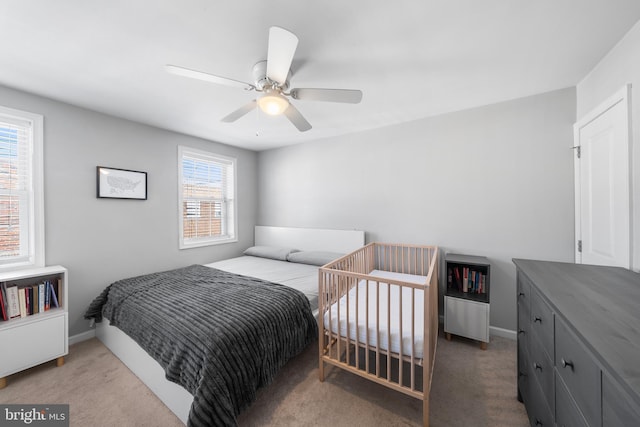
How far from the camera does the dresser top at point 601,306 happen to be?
0.59m

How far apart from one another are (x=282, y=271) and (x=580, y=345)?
256 centimetres

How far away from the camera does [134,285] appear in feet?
7.79

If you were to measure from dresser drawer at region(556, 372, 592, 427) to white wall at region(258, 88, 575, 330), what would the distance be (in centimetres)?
172

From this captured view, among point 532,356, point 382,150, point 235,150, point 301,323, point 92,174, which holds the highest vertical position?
point 235,150

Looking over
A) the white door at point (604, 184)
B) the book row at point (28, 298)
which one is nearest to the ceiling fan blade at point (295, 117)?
the white door at point (604, 184)

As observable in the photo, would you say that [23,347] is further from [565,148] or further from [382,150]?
[565,148]

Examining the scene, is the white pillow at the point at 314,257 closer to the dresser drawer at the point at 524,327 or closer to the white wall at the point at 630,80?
the dresser drawer at the point at 524,327

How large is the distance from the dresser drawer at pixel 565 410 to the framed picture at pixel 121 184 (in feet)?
12.6

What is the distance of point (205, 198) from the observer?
371 cm

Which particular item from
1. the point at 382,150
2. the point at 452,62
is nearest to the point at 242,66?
the point at 452,62

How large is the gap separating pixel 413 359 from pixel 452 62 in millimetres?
2103

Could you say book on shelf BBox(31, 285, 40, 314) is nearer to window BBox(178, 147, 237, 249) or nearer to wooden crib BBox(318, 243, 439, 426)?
window BBox(178, 147, 237, 249)

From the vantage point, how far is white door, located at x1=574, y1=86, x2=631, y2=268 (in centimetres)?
149

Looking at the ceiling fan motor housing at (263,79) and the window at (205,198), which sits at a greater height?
the ceiling fan motor housing at (263,79)
